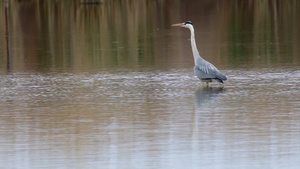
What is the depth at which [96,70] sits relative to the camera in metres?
18.5

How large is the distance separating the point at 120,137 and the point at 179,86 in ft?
16.6

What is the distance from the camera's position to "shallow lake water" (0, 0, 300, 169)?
9.34 m

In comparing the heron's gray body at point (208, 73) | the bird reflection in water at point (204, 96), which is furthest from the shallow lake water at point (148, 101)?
the heron's gray body at point (208, 73)

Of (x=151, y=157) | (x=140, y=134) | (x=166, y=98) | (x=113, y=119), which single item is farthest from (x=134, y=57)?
(x=151, y=157)

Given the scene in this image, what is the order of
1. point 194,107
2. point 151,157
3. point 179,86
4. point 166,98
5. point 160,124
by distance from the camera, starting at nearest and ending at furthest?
1. point 151,157
2. point 160,124
3. point 194,107
4. point 166,98
5. point 179,86

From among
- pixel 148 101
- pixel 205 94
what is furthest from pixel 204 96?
pixel 148 101

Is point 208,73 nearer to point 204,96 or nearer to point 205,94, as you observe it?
point 205,94

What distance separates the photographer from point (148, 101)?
13570 mm

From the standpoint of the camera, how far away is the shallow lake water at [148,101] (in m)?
9.34

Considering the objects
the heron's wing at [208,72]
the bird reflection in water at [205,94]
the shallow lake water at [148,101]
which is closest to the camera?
the shallow lake water at [148,101]

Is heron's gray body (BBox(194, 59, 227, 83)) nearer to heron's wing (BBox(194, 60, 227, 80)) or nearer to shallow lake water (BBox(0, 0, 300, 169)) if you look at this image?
heron's wing (BBox(194, 60, 227, 80))

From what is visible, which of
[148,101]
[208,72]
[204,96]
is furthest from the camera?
[208,72]

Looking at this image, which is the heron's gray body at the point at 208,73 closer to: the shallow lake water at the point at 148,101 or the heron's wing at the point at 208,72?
the heron's wing at the point at 208,72

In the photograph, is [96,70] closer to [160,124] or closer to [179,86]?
[179,86]
